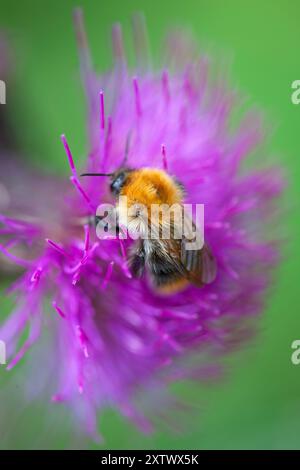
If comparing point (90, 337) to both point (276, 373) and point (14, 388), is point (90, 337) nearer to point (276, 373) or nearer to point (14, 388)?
point (14, 388)

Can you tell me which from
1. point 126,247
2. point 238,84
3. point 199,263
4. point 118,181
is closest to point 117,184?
point 118,181

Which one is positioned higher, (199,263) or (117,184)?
(117,184)

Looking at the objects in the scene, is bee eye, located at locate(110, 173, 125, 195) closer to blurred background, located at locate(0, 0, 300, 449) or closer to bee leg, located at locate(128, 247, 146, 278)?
bee leg, located at locate(128, 247, 146, 278)

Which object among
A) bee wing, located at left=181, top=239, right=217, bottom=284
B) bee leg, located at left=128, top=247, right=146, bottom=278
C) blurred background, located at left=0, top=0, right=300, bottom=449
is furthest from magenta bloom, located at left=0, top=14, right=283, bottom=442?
blurred background, located at left=0, top=0, right=300, bottom=449

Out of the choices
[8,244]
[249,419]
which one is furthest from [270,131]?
[249,419]

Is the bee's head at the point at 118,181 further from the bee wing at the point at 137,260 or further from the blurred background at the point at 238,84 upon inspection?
the blurred background at the point at 238,84

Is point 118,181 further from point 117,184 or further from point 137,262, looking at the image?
point 137,262

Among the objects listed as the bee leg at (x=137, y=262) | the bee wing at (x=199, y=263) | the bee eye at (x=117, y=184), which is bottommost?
the bee wing at (x=199, y=263)

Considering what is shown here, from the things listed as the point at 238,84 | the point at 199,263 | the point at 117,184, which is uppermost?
the point at 238,84

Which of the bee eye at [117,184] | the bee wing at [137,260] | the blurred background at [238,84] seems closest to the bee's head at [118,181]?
the bee eye at [117,184]
